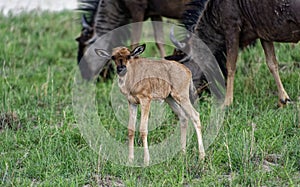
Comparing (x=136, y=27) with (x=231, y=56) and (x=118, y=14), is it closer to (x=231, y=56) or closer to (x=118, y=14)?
(x=118, y=14)

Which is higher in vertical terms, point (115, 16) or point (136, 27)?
point (115, 16)

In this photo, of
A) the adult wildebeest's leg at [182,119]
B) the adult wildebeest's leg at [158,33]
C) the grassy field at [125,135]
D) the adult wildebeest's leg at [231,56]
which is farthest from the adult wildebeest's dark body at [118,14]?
the adult wildebeest's leg at [182,119]

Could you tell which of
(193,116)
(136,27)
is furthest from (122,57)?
(136,27)

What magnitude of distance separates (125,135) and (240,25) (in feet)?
6.37

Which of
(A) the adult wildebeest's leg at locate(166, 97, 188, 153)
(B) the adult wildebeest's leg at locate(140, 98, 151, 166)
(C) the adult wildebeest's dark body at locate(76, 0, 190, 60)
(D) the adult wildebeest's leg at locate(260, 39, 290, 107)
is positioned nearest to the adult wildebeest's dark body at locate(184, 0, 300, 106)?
(D) the adult wildebeest's leg at locate(260, 39, 290, 107)

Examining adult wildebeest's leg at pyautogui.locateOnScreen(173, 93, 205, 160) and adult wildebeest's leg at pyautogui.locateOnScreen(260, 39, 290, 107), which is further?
adult wildebeest's leg at pyautogui.locateOnScreen(260, 39, 290, 107)

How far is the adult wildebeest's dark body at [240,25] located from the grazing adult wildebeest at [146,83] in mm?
1816

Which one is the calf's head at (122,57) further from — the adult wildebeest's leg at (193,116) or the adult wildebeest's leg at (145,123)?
the adult wildebeest's leg at (193,116)

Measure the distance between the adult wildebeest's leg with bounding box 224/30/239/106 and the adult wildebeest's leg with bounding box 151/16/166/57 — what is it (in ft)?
7.27

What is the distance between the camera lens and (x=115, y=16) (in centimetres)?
978

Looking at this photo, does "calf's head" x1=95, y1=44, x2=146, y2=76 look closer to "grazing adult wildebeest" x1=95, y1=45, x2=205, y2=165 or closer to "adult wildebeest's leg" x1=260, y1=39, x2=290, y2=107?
"grazing adult wildebeest" x1=95, y1=45, x2=205, y2=165

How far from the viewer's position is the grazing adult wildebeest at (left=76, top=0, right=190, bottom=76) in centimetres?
952

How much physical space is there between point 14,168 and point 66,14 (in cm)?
696

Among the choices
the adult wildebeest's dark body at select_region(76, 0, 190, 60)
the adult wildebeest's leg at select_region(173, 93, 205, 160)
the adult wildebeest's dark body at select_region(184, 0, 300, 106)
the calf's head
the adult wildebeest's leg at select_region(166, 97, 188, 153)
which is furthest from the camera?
the adult wildebeest's dark body at select_region(76, 0, 190, 60)
